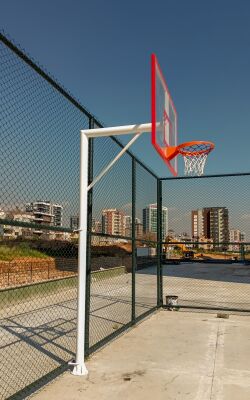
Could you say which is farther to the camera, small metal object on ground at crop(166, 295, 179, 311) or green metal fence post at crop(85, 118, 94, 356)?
small metal object on ground at crop(166, 295, 179, 311)

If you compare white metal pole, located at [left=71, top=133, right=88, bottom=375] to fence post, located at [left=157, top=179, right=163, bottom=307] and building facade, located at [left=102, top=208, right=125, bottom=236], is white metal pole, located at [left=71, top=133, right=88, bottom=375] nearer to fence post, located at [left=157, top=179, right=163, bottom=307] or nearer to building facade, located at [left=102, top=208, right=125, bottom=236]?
building facade, located at [left=102, top=208, right=125, bottom=236]

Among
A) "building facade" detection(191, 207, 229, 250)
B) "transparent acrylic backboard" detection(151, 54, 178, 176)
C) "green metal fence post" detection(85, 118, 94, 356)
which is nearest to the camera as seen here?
"transparent acrylic backboard" detection(151, 54, 178, 176)

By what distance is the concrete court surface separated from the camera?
13.8 ft

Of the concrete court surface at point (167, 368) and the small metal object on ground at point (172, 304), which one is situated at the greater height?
the small metal object on ground at point (172, 304)

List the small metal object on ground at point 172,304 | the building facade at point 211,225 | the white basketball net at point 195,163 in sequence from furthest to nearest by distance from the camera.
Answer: the building facade at point 211,225 < the small metal object on ground at point 172,304 < the white basketball net at point 195,163

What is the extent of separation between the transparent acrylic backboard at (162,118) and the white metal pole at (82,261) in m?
0.94

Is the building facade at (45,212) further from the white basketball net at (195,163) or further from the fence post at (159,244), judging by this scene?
the fence post at (159,244)

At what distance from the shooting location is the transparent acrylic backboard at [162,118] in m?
4.67

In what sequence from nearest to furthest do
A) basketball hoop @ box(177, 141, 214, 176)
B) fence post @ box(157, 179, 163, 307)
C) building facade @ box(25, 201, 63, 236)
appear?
building facade @ box(25, 201, 63, 236) < basketball hoop @ box(177, 141, 214, 176) < fence post @ box(157, 179, 163, 307)

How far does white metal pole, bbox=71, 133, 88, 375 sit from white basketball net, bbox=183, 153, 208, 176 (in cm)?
202

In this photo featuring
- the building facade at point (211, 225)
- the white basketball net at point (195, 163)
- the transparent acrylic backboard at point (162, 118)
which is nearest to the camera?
the transparent acrylic backboard at point (162, 118)

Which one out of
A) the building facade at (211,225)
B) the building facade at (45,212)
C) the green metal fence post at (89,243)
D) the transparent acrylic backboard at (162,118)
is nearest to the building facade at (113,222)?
the green metal fence post at (89,243)

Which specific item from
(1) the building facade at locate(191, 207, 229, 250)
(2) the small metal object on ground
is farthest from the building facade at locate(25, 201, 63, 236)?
(1) the building facade at locate(191, 207, 229, 250)

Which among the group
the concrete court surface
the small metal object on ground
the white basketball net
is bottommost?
the concrete court surface
